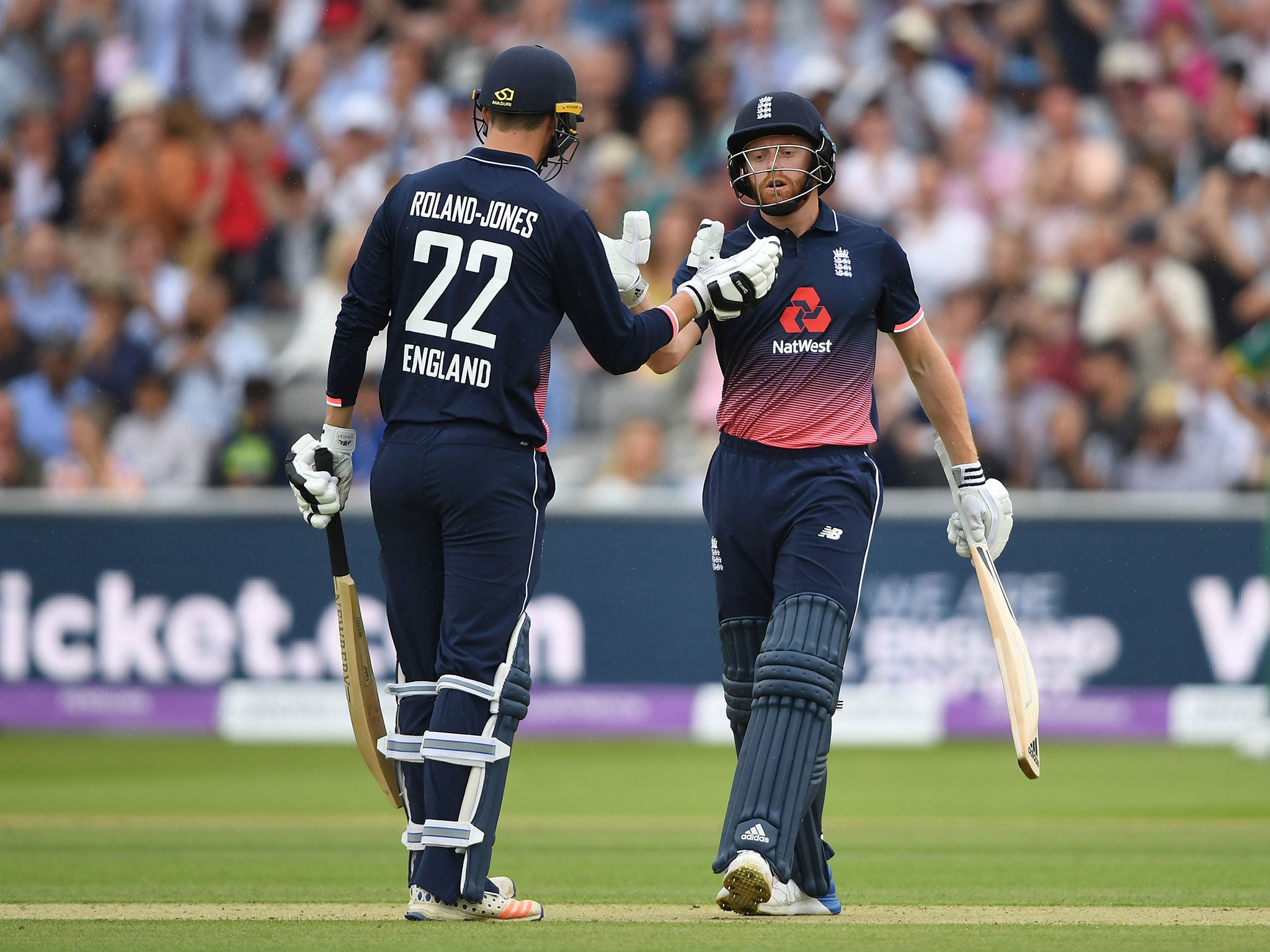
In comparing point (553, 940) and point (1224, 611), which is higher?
point (1224, 611)

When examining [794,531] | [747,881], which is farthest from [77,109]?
[747,881]

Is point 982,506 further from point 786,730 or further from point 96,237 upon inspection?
point 96,237

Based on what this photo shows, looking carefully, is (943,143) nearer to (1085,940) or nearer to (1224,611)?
(1224,611)

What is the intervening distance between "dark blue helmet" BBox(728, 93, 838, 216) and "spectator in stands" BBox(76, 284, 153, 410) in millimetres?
8441

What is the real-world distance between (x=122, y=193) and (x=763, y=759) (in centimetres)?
1094

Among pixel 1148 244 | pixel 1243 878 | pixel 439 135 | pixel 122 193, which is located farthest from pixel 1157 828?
pixel 122 193

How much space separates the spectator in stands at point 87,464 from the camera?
40.7 ft

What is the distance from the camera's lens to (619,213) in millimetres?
13516

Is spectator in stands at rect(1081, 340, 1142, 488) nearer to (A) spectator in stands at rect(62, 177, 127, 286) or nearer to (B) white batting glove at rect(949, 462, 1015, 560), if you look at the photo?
(B) white batting glove at rect(949, 462, 1015, 560)

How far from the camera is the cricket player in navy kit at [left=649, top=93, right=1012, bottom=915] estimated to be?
515cm

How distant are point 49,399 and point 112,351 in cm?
56

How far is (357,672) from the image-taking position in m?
5.36

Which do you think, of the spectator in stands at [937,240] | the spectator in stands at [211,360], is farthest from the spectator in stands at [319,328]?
the spectator in stands at [937,240]

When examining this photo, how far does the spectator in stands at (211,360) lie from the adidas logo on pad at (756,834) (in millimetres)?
8433
